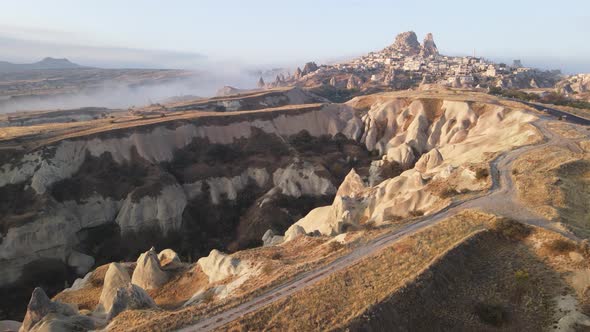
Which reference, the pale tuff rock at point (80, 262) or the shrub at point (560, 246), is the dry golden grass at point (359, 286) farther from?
the pale tuff rock at point (80, 262)

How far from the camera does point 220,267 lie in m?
30.5

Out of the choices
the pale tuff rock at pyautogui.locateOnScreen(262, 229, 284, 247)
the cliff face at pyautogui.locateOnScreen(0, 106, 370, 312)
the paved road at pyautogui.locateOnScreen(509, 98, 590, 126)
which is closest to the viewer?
the pale tuff rock at pyautogui.locateOnScreen(262, 229, 284, 247)

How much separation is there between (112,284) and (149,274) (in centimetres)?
322

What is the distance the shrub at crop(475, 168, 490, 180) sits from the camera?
130 feet

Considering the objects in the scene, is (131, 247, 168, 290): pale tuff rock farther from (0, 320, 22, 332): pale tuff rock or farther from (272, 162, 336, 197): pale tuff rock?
(272, 162, 336, 197): pale tuff rock

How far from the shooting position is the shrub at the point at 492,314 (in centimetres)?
2081

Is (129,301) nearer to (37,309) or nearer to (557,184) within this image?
(37,309)

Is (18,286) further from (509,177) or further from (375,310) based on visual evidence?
(509,177)

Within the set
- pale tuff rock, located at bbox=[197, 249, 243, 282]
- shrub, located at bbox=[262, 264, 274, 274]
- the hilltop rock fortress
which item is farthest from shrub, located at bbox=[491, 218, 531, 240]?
pale tuff rock, located at bbox=[197, 249, 243, 282]

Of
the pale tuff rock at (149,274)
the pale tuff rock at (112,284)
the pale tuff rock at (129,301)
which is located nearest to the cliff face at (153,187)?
the pale tuff rock at (112,284)

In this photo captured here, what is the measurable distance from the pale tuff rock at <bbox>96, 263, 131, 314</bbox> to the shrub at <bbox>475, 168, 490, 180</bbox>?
35641 millimetres

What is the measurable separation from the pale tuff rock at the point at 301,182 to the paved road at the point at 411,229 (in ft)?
101

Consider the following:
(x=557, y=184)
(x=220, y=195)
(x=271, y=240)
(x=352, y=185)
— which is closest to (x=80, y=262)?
(x=220, y=195)

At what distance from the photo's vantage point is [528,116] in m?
66.8
